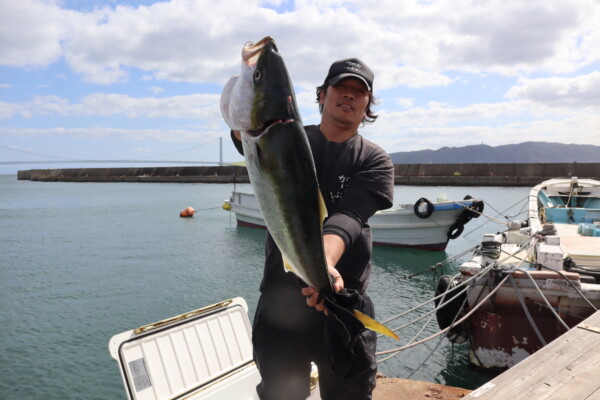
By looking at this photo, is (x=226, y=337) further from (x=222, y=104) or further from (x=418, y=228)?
(x=418, y=228)

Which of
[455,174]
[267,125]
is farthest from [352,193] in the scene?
[455,174]

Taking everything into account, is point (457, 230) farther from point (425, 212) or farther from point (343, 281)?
point (343, 281)

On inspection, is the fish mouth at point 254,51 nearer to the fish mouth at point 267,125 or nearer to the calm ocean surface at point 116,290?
the fish mouth at point 267,125

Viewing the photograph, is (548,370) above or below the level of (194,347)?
above

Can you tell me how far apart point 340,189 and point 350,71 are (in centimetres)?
75

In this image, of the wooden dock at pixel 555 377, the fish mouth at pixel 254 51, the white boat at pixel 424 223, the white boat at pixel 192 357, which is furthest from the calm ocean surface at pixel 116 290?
the fish mouth at pixel 254 51

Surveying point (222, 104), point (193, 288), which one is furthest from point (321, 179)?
point (193, 288)

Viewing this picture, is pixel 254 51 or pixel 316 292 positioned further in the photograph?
pixel 316 292

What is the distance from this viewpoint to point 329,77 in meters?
2.68

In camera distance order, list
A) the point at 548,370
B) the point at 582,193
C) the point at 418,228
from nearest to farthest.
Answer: the point at 548,370
the point at 582,193
the point at 418,228

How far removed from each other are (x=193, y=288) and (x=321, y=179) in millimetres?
12910

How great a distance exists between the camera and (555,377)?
9.78ft

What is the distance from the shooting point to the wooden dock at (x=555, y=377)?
2.77 meters

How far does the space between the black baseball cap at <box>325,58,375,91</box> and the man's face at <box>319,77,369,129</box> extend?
3 cm
